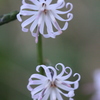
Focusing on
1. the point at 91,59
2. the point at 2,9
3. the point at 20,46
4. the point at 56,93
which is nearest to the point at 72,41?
the point at 91,59

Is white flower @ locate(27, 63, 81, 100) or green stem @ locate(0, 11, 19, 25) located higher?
green stem @ locate(0, 11, 19, 25)

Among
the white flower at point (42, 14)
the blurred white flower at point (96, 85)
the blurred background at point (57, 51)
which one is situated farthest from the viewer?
the blurred background at point (57, 51)

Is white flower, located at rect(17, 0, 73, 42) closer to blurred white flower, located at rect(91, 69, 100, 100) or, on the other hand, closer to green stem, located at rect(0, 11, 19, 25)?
green stem, located at rect(0, 11, 19, 25)

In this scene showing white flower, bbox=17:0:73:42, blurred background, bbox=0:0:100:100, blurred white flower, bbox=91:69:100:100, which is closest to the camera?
white flower, bbox=17:0:73:42

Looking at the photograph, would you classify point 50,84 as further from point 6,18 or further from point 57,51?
point 57,51

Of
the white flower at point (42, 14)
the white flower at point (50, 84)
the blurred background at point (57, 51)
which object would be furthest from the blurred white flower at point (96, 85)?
the white flower at point (42, 14)

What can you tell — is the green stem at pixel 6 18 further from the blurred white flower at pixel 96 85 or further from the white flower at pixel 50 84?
the blurred white flower at pixel 96 85

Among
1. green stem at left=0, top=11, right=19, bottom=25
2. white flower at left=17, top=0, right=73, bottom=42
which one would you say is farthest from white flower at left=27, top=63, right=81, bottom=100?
green stem at left=0, top=11, right=19, bottom=25

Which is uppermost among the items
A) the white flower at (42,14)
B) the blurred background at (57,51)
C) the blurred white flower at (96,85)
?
the blurred background at (57,51)

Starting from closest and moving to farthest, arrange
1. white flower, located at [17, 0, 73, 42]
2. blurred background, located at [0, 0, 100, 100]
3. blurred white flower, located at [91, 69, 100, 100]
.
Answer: white flower, located at [17, 0, 73, 42], blurred white flower, located at [91, 69, 100, 100], blurred background, located at [0, 0, 100, 100]
